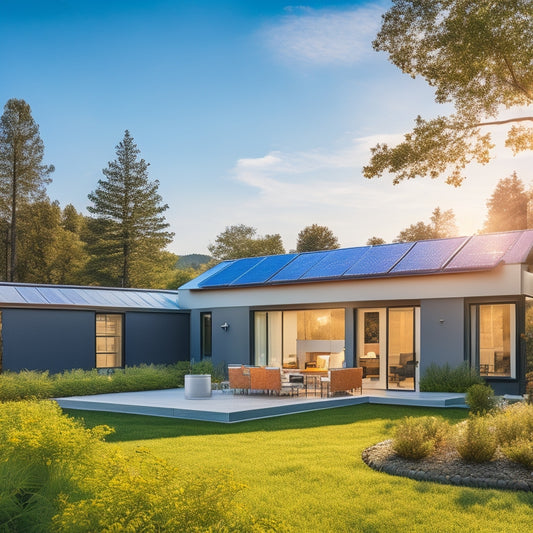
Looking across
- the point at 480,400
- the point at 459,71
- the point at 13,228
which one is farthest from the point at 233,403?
the point at 13,228

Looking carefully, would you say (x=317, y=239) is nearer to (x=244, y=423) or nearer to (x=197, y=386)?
(x=197, y=386)

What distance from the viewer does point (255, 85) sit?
19891 mm

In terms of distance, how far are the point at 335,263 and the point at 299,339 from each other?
4.26 m

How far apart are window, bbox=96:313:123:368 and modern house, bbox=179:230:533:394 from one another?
2.48 meters

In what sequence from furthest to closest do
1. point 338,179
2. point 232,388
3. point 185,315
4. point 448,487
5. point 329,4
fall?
point 338,179, point 185,315, point 232,388, point 329,4, point 448,487

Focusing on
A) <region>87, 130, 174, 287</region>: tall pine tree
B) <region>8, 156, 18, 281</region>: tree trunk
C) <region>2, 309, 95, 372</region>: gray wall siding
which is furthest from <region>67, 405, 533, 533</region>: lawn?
<region>87, 130, 174, 287</region>: tall pine tree

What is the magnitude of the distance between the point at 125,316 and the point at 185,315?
2.36m

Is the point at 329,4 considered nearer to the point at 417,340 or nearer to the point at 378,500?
the point at 417,340

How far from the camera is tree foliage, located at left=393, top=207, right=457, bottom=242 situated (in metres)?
55.0

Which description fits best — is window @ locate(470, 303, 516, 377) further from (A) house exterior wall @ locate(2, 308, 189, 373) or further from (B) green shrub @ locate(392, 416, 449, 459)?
(A) house exterior wall @ locate(2, 308, 189, 373)

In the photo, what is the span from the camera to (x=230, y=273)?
21391mm

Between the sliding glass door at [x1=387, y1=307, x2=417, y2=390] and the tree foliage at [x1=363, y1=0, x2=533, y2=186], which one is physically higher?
the tree foliage at [x1=363, y1=0, x2=533, y2=186]

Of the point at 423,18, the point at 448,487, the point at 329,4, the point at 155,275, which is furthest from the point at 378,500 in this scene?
the point at 155,275

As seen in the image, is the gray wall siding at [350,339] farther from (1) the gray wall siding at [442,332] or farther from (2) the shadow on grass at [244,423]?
(2) the shadow on grass at [244,423]
